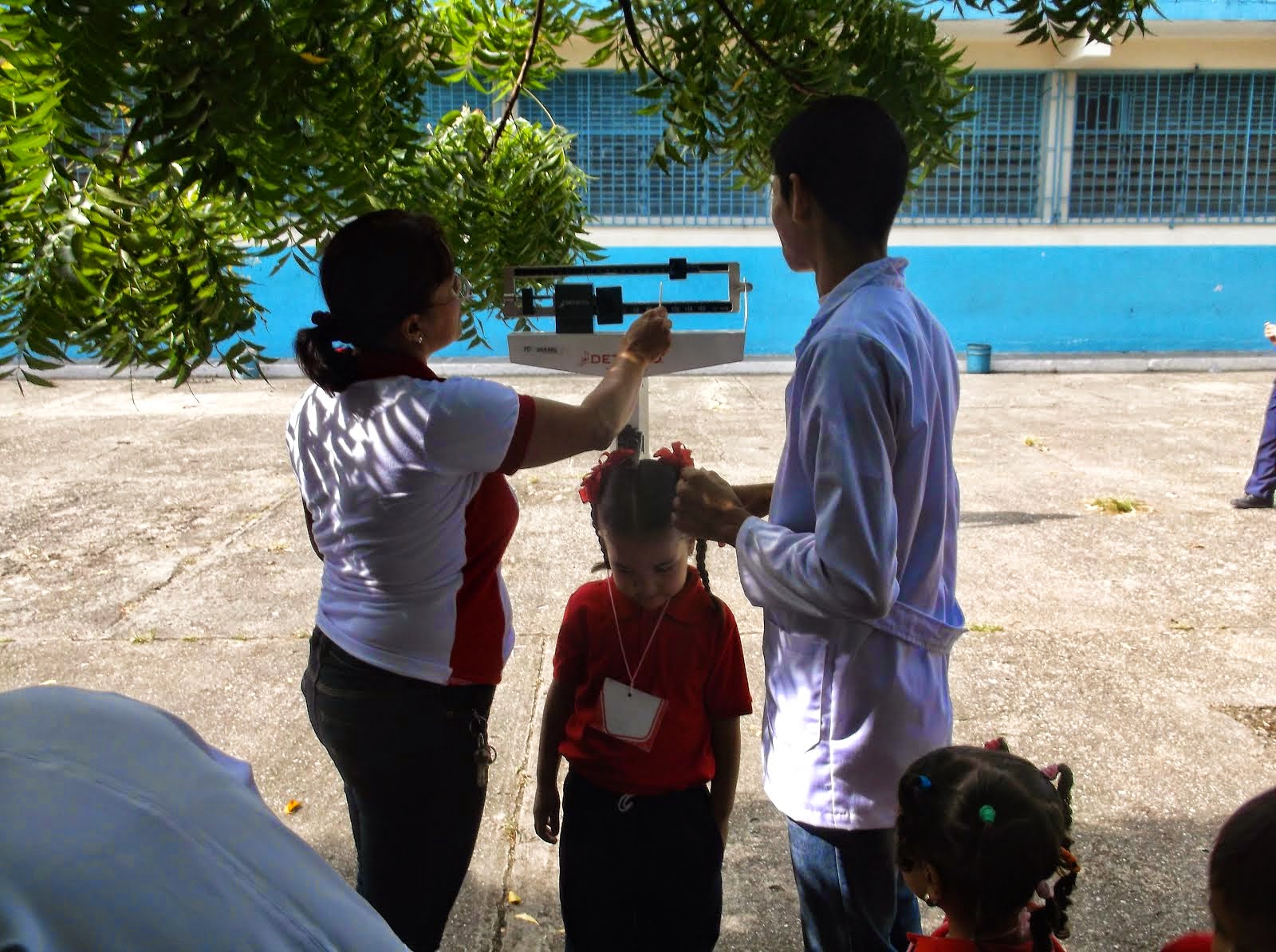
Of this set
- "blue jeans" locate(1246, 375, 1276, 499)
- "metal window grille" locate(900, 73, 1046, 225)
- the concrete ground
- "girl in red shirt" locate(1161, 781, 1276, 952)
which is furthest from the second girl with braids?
"metal window grille" locate(900, 73, 1046, 225)

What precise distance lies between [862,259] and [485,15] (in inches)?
39.4

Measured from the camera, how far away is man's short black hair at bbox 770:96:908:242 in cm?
161

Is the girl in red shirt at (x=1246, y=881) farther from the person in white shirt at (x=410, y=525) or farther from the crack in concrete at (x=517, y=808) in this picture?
the crack in concrete at (x=517, y=808)

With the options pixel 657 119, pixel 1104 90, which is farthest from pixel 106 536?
pixel 1104 90

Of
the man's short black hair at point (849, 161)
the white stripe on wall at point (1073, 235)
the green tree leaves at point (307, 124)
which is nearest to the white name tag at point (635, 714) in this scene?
the green tree leaves at point (307, 124)

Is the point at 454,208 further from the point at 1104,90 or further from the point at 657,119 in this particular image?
the point at 1104,90

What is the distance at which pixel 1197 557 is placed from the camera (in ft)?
21.1

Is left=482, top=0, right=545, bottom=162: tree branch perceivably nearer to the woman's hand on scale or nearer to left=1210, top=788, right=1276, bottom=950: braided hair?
the woman's hand on scale

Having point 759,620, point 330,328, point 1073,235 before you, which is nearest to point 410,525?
point 330,328

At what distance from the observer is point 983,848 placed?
1.68 m

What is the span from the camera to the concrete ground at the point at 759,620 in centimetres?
343

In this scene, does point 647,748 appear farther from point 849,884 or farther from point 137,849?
point 137,849

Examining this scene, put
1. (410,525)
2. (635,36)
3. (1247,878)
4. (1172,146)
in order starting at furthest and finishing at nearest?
(1172,146), (635,36), (410,525), (1247,878)

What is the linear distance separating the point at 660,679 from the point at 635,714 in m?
0.09
